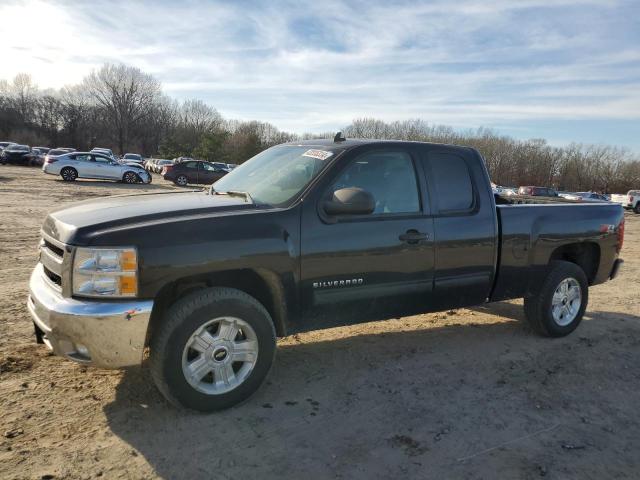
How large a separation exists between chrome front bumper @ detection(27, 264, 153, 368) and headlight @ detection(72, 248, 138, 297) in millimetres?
70

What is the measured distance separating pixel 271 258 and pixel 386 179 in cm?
131

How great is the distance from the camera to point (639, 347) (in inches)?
201

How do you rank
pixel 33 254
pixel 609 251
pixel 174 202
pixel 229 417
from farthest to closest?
pixel 33 254
pixel 609 251
pixel 174 202
pixel 229 417

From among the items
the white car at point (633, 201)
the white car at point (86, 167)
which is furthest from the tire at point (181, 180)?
the white car at point (633, 201)

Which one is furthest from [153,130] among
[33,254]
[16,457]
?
[16,457]

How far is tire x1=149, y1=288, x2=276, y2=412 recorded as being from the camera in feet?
10.4

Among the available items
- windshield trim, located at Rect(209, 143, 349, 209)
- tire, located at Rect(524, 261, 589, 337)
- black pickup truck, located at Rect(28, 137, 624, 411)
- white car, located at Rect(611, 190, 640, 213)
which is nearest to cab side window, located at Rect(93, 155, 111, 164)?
black pickup truck, located at Rect(28, 137, 624, 411)

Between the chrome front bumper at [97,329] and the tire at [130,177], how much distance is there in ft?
84.4

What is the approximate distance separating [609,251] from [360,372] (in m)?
3.42

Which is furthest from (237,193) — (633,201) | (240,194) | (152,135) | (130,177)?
(152,135)

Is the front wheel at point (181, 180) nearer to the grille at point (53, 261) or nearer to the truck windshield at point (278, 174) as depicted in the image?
the truck windshield at point (278, 174)

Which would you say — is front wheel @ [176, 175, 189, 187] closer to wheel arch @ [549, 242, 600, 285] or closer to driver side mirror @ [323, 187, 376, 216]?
wheel arch @ [549, 242, 600, 285]

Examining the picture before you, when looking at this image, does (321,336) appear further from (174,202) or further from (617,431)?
(617,431)

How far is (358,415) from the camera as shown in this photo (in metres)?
3.46
